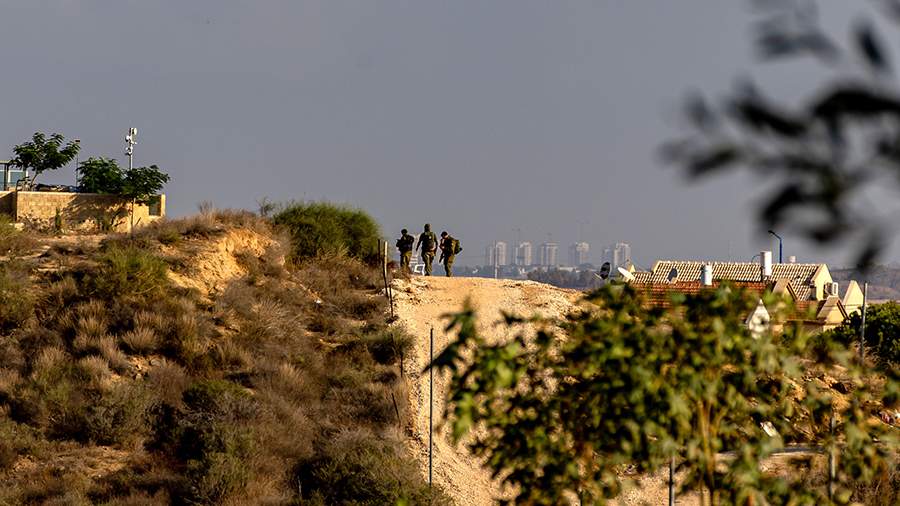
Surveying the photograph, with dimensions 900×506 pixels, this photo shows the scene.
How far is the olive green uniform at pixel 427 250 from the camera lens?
3362 centimetres

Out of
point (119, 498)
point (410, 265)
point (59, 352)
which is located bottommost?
point (119, 498)

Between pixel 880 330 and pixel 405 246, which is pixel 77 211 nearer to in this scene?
pixel 405 246

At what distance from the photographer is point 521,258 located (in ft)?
614

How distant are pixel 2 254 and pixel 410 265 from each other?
36.2 feet

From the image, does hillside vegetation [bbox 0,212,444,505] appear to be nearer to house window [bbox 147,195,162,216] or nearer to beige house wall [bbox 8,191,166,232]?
beige house wall [bbox 8,191,166,232]

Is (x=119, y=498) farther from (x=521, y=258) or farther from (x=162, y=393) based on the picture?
(x=521, y=258)

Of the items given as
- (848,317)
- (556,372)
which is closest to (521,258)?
(848,317)

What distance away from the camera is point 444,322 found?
92.7 feet

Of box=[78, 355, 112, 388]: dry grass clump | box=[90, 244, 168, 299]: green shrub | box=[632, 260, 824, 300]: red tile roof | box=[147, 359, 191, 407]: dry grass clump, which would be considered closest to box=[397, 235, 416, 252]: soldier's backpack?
box=[90, 244, 168, 299]: green shrub

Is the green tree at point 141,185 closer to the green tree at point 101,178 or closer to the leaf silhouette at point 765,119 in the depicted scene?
the green tree at point 101,178

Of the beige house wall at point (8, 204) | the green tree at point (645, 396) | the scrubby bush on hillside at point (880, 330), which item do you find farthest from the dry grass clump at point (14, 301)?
the green tree at point (645, 396)

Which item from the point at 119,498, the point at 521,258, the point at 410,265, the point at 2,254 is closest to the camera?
the point at 119,498

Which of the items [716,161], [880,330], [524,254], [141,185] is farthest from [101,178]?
[524,254]

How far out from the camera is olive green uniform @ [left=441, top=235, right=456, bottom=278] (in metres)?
34.2
